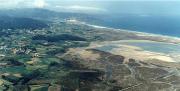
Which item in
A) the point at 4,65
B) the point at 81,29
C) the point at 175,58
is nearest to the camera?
the point at 4,65

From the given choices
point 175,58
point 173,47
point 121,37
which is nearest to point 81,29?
point 121,37

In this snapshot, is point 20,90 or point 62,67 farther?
point 62,67

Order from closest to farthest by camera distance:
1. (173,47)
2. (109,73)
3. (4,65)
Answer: (109,73) → (4,65) → (173,47)

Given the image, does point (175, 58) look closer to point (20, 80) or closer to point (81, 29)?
point (20, 80)

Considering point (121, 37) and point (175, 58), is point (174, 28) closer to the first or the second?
point (121, 37)

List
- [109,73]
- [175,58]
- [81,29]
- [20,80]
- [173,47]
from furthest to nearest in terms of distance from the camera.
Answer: [81,29]
[173,47]
[175,58]
[109,73]
[20,80]

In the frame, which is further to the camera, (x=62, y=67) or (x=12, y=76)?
(x=62, y=67)

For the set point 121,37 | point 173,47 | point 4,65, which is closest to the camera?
point 4,65

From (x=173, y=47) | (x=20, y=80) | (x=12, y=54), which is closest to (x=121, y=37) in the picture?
(x=173, y=47)
